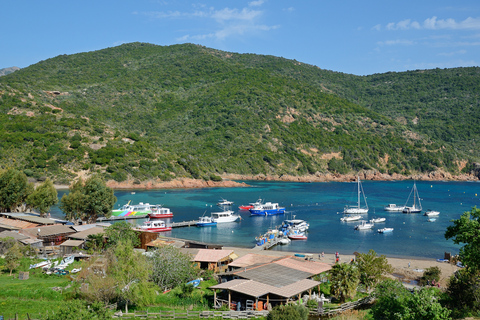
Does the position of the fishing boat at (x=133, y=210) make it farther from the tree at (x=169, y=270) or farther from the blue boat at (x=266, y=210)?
the tree at (x=169, y=270)

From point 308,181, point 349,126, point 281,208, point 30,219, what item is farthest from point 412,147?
point 30,219

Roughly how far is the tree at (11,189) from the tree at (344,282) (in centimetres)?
4788

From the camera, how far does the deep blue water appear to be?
56562 mm

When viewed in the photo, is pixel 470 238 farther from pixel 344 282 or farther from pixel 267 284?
pixel 267 284

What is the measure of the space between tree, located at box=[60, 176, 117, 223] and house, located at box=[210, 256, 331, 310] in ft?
107

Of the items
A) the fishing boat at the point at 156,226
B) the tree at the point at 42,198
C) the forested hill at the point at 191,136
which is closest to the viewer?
the tree at the point at 42,198

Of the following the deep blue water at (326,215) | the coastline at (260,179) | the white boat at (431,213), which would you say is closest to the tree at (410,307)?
the deep blue water at (326,215)

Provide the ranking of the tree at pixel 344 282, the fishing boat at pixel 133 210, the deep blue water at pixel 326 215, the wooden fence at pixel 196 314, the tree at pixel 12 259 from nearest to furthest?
the wooden fence at pixel 196 314
the tree at pixel 344 282
the tree at pixel 12 259
the deep blue water at pixel 326 215
the fishing boat at pixel 133 210

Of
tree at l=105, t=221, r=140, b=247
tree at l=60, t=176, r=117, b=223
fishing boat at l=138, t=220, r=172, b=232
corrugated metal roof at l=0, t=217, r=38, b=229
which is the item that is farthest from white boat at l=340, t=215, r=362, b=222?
corrugated metal roof at l=0, t=217, r=38, b=229

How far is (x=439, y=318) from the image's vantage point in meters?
19.5

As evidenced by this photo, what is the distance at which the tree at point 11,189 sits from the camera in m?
57.1

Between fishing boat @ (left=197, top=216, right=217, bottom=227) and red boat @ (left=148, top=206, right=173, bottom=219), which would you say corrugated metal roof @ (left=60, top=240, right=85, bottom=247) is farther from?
red boat @ (left=148, top=206, right=173, bottom=219)

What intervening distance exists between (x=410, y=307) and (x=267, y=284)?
31.9 ft

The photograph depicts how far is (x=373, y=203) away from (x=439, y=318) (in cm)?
8605
